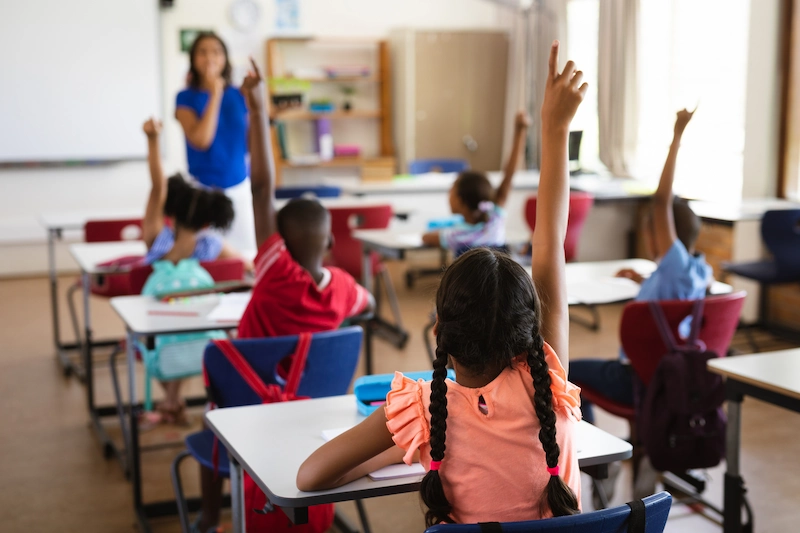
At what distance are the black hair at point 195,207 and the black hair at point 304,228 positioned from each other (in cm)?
106

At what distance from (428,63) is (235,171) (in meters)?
4.26

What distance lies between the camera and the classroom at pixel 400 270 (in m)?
1.35

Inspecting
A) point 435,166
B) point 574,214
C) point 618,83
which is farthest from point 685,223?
point 435,166

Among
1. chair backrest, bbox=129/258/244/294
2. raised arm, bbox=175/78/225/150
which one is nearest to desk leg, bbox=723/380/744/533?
chair backrest, bbox=129/258/244/294

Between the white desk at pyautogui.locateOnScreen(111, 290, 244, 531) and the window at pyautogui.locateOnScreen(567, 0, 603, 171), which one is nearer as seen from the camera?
the white desk at pyautogui.locateOnScreen(111, 290, 244, 531)

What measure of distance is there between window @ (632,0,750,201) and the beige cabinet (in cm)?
172

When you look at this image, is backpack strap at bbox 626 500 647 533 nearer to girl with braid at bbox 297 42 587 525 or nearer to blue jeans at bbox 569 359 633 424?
girl with braid at bbox 297 42 587 525

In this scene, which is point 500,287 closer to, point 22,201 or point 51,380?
point 51,380

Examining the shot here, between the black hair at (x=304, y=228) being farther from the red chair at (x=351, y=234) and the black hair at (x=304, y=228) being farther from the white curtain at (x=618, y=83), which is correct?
the white curtain at (x=618, y=83)

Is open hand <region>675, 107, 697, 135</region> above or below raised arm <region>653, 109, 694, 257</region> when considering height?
above

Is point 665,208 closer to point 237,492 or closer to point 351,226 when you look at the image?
point 237,492

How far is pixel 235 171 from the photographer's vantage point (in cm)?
408

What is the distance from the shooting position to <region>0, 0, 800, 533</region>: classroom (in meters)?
1.35

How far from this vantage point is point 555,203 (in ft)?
4.89
